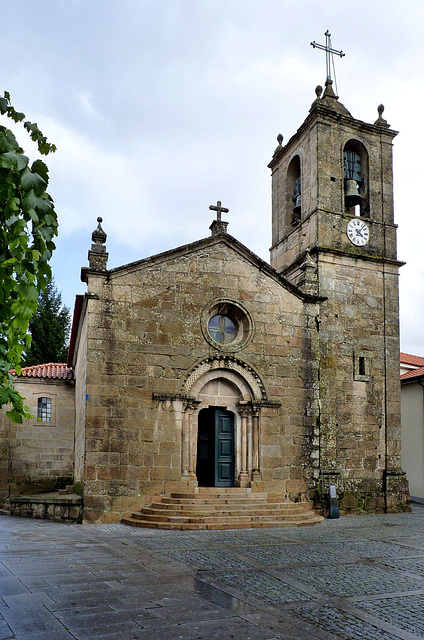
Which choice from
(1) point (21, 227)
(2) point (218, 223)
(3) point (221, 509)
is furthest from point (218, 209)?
(1) point (21, 227)

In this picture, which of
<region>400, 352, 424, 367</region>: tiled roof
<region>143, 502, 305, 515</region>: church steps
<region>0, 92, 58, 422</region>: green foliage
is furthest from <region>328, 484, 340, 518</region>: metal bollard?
<region>0, 92, 58, 422</region>: green foliage

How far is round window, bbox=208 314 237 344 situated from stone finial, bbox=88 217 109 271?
353cm

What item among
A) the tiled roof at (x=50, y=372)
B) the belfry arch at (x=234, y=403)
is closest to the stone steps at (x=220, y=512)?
the belfry arch at (x=234, y=403)

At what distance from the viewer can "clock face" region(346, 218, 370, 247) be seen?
65.3 ft

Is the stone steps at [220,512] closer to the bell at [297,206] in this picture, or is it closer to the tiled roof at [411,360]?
the bell at [297,206]

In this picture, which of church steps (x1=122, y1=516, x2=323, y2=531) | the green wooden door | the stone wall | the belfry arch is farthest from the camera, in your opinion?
the stone wall

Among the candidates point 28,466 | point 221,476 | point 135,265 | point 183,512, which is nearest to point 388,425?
point 221,476

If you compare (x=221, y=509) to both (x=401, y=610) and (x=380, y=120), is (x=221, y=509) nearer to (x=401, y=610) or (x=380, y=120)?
(x=401, y=610)

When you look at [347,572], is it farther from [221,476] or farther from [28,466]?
[28,466]

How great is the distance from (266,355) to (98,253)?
216 inches

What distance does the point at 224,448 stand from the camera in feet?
55.5

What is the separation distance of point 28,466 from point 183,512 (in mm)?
8942

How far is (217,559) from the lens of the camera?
1010cm

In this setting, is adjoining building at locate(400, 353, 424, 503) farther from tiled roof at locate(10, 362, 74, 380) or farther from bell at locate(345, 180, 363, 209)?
tiled roof at locate(10, 362, 74, 380)
